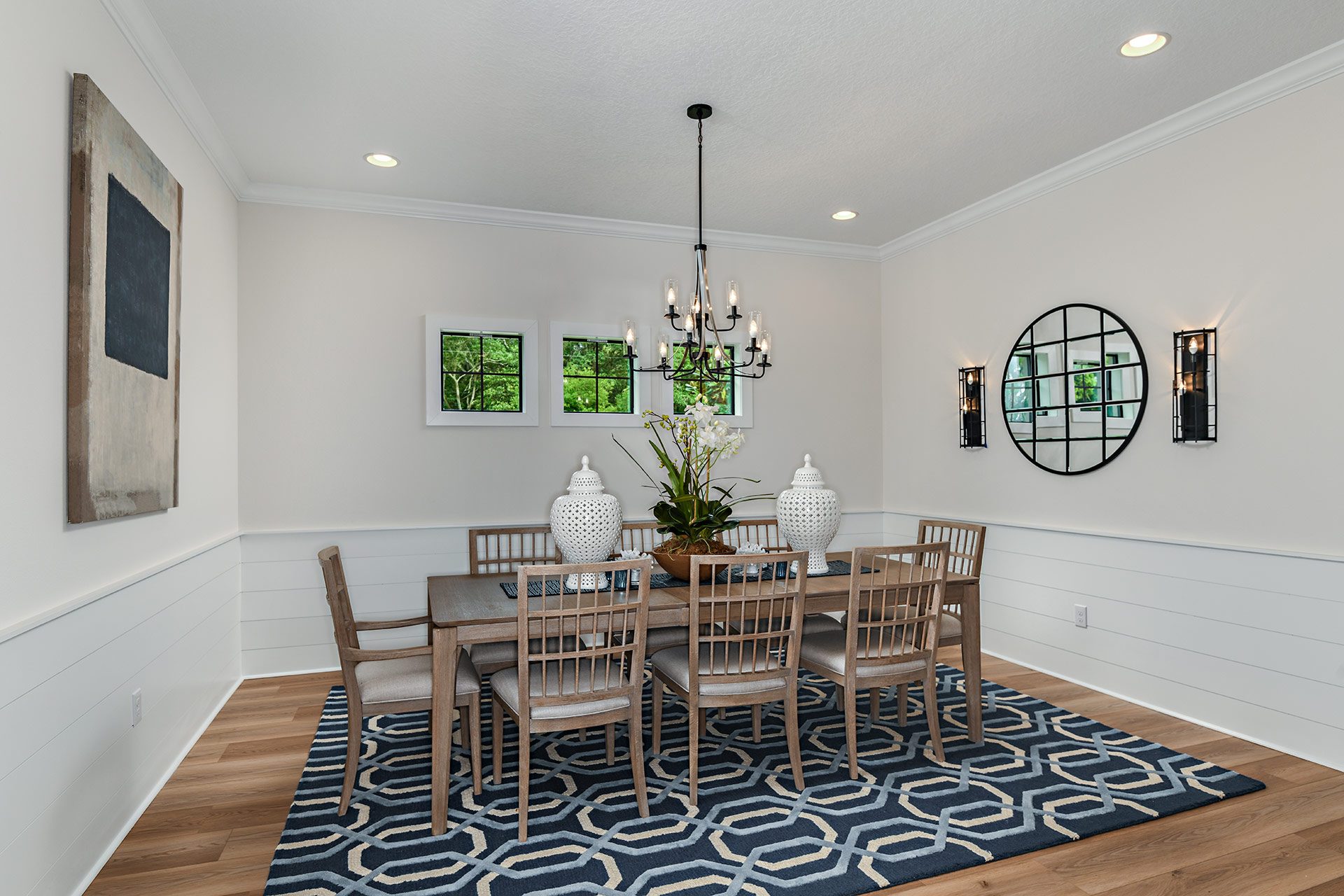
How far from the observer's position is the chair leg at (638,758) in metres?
2.69

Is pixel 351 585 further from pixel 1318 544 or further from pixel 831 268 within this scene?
pixel 1318 544

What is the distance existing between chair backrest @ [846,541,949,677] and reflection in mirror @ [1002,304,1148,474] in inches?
59.6

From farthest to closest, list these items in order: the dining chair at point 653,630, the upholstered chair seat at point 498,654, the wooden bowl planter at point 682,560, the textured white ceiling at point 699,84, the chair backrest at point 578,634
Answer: the dining chair at point 653,630 < the wooden bowl planter at point 682,560 < the upholstered chair seat at point 498,654 < the textured white ceiling at point 699,84 < the chair backrest at point 578,634

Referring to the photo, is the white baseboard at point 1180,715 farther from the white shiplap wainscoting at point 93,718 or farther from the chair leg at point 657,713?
the white shiplap wainscoting at point 93,718

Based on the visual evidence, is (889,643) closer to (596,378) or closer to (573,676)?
(573,676)

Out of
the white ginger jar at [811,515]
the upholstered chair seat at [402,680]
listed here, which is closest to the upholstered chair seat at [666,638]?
the white ginger jar at [811,515]

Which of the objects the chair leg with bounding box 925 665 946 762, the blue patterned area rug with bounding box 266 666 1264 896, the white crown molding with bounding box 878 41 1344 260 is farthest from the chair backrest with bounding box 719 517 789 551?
the white crown molding with bounding box 878 41 1344 260

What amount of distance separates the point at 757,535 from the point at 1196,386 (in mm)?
2246

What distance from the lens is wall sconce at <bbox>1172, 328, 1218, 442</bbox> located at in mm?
3553

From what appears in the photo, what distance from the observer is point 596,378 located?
5105 mm

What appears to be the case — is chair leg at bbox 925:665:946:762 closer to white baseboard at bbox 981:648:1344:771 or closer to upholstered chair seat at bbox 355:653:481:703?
white baseboard at bbox 981:648:1344:771

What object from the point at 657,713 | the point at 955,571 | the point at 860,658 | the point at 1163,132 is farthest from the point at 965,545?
the point at 1163,132

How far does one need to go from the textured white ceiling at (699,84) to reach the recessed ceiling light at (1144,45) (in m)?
0.05

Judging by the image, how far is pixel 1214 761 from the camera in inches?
124
